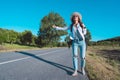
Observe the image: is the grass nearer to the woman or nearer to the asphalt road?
the asphalt road

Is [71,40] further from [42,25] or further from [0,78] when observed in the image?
[42,25]

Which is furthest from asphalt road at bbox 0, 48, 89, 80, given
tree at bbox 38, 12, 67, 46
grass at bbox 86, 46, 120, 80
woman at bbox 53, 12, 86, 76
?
tree at bbox 38, 12, 67, 46

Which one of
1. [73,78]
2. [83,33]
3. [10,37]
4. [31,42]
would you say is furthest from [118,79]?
[10,37]

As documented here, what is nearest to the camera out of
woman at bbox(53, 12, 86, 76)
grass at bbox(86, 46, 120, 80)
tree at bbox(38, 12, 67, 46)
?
grass at bbox(86, 46, 120, 80)

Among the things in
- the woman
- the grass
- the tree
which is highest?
the tree

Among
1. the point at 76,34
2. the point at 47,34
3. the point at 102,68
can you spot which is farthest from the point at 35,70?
the point at 47,34

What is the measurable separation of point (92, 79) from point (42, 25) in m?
61.4

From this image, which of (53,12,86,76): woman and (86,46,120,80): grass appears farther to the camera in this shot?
(53,12,86,76): woman

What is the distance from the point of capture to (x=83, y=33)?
7594 millimetres

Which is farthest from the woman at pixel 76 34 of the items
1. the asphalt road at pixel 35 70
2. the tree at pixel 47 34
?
the tree at pixel 47 34

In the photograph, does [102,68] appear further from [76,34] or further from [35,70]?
A: [35,70]

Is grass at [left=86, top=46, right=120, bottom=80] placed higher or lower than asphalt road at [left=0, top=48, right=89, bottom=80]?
lower

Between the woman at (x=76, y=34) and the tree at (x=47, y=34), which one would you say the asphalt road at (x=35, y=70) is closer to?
the woman at (x=76, y=34)

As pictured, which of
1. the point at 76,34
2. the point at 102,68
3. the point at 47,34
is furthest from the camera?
the point at 47,34
